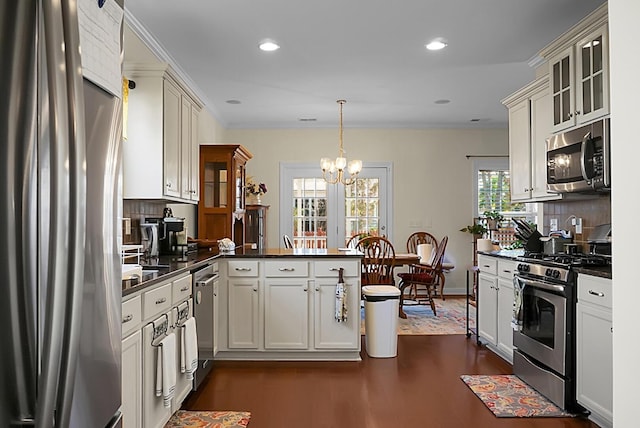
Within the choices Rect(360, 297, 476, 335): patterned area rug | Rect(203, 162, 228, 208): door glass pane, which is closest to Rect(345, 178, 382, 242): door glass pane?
Rect(360, 297, 476, 335): patterned area rug

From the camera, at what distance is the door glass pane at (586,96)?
340 cm

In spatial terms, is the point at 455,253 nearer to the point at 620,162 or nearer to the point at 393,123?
the point at 393,123

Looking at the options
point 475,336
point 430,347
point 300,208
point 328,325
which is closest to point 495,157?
point 300,208

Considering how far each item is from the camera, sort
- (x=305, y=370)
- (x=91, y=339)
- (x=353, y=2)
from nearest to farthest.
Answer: (x=91, y=339) < (x=353, y=2) < (x=305, y=370)

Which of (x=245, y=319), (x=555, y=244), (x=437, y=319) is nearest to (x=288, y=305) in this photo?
(x=245, y=319)

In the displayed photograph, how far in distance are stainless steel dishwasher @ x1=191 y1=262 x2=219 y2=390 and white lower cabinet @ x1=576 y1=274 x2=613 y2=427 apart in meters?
2.40

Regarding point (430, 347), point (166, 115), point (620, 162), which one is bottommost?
point (430, 347)

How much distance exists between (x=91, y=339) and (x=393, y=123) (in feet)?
23.3

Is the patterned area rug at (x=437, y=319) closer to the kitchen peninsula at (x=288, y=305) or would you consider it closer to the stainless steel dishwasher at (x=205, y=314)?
the kitchen peninsula at (x=288, y=305)

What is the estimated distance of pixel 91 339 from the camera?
3.28 feet

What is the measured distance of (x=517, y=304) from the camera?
3.54 m

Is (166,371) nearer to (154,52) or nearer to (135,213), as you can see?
(135,213)

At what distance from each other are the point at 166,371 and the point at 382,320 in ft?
7.17

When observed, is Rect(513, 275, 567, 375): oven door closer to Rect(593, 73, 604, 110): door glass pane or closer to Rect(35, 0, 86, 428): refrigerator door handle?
Rect(593, 73, 604, 110): door glass pane
